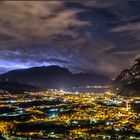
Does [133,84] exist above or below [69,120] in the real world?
above

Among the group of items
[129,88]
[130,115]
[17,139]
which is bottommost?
[17,139]

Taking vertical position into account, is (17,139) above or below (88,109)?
below

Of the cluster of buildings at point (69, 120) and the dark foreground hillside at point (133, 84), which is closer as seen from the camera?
the cluster of buildings at point (69, 120)

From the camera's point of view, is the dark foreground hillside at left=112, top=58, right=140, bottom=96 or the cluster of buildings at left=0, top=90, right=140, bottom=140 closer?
the cluster of buildings at left=0, top=90, right=140, bottom=140

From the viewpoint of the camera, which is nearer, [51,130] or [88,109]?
[51,130]

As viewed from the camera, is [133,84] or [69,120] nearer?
[69,120]

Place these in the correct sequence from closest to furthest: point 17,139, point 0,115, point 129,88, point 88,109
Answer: point 17,139, point 0,115, point 88,109, point 129,88

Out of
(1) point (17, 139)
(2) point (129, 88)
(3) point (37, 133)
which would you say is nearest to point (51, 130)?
(3) point (37, 133)

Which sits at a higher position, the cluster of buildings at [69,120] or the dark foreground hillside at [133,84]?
the dark foreground hillside at [133,84]

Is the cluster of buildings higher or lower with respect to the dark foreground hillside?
lower

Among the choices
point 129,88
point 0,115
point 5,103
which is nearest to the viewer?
point 0,115

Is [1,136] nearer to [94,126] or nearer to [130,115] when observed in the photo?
[94,126]
